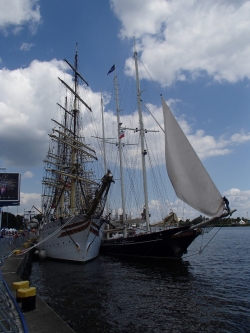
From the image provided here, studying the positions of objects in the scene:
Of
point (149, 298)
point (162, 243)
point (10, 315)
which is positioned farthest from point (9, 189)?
point (10, 315)

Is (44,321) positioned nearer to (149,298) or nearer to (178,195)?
(149,298)

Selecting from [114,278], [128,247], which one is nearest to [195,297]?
[114,278]

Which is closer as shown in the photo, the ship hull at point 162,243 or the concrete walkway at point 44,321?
the concrete walkway at point 44,321

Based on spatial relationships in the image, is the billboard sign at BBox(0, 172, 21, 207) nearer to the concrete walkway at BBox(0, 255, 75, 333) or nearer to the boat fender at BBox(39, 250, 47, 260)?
the boat fender at BBox(39, 250, 47, 260)

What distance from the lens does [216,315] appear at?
34.0 ft

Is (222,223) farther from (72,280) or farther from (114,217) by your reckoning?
(114,217)

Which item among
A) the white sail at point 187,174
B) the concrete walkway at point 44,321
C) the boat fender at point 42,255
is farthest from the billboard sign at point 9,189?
the concrete walkway at point 44,321

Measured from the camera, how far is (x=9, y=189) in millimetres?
22109

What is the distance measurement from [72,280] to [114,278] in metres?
2.70

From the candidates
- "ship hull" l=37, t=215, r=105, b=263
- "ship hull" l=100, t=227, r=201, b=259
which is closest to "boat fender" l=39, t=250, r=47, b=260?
"ship hull" l=37, t=215, r=105, b=263

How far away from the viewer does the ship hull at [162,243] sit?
75.5 ft

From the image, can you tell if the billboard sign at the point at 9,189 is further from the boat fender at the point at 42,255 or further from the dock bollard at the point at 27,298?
the dock bollard at the point at 27,298

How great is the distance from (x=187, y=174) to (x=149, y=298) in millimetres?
8797

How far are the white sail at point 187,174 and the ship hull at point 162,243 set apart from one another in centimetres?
593
